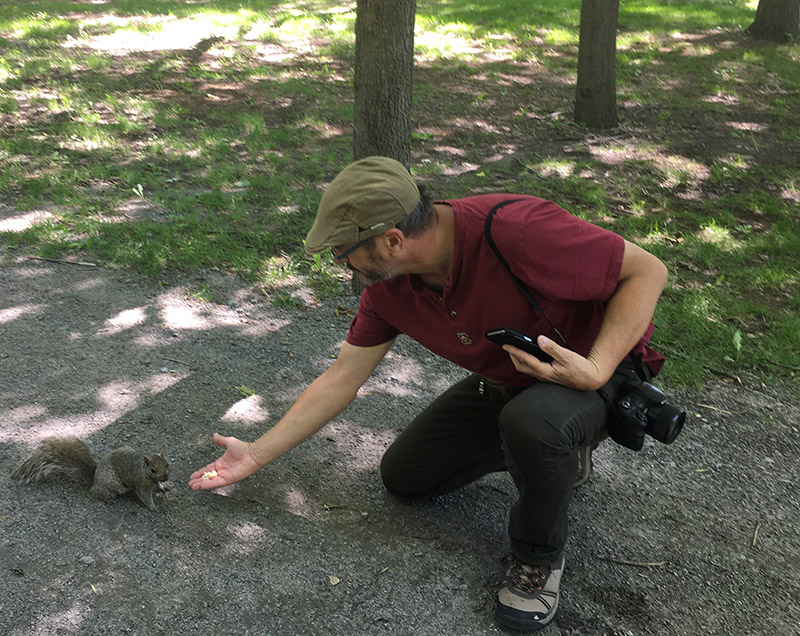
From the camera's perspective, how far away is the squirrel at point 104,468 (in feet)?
9.42

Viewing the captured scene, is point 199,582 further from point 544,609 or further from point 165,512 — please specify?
point 544,609

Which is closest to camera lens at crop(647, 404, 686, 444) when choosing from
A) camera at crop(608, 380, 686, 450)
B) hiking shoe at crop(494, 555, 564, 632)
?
camera at crop(608, 380, 686, 450)

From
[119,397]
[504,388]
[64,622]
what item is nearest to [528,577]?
[504,388]

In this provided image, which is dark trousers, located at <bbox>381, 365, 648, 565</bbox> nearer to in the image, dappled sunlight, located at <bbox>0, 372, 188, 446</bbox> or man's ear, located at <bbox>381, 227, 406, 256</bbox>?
man's ear, located at <bbox>381, 227, 406, 256</bbox>

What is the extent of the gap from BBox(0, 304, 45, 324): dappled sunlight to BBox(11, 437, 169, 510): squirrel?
1.70m

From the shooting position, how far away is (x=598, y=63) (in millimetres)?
7750

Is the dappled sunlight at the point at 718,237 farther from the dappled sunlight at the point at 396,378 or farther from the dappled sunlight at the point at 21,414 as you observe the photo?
the dappled sunlight at the point at 21,414

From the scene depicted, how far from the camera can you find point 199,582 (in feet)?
8.55

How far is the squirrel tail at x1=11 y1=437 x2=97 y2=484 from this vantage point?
2.95 m

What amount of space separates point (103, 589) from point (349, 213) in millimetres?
→ 1540

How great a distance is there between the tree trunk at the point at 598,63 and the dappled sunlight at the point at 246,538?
646 centimetres

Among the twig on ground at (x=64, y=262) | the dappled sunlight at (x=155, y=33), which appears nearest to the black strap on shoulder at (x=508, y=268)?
the twig on ground at (x=64, y=262)

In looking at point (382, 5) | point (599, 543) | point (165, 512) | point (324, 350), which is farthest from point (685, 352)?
point (165, 512)

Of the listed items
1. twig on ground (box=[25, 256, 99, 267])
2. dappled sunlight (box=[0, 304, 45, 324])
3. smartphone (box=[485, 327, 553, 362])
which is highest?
smartphone (box=[485, 327, 553, 362])
